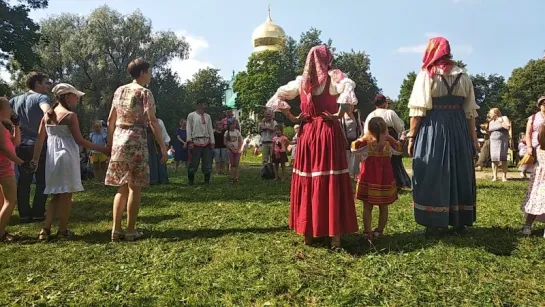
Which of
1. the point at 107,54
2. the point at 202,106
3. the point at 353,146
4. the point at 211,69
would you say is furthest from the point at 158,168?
the point at 211,69

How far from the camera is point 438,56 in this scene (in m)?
4.78

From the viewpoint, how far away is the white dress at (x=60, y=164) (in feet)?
16.8

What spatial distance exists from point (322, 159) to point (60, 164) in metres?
3.17

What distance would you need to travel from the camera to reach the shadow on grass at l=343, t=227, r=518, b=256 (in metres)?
4.37

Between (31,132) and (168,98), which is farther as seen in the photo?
(168,98)

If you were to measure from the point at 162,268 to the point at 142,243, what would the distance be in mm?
996

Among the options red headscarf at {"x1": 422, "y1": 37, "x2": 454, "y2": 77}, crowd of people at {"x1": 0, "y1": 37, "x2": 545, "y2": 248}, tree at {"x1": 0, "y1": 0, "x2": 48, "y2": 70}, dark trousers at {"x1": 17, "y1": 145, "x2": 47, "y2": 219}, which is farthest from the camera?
tree at {"x1": 0, "y1": 0, "x2": 48, "y2": 70}

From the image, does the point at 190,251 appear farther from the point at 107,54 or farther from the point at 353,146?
the point at 107,54

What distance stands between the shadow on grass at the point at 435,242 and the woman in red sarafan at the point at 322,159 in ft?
0.97

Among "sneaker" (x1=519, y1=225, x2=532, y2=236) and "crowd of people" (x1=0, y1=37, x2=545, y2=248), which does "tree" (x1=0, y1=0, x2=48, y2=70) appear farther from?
"sneaker" (x1=519, y1=225, x2=532, y2=236)

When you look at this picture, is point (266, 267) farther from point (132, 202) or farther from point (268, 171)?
point (268, 171)

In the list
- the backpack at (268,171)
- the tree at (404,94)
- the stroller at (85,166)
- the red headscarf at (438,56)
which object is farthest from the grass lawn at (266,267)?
the tree at (404,94)

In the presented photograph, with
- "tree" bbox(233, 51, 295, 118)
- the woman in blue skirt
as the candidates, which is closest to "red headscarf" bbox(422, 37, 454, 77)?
Result: the woman in blue skirt

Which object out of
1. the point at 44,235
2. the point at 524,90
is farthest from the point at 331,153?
the point at 524,90
